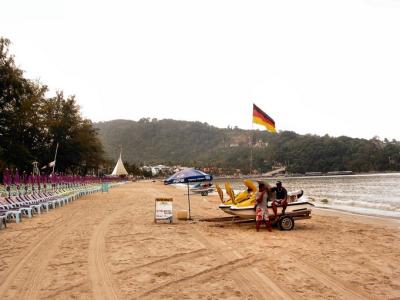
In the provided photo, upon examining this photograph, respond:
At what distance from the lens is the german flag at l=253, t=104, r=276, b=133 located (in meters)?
16.5

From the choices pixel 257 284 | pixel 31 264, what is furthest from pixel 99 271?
pixel 257 284

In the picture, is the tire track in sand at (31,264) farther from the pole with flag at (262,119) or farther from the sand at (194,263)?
the pole with flag at (262,119)

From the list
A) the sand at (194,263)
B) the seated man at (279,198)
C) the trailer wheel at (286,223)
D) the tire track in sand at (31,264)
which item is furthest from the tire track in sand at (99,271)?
the trailer wheel at (286,223)

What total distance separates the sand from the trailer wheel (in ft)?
0.76

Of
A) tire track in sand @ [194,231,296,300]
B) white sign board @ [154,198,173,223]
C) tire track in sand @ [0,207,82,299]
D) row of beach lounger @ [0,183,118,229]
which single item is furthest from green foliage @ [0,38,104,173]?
tire track in sand @ [194,231,296,300]

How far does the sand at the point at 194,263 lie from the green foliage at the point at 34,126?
26937 mm

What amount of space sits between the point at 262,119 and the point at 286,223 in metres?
4.84

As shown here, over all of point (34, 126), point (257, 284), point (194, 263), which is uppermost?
point (34, 126)

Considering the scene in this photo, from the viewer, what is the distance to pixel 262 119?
1652 centimetres

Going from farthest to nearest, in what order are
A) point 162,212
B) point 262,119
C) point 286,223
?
1. point 262,119
2. point 162,212
3. point 286,223

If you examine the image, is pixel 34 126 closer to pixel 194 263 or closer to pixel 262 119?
pixel 262 119

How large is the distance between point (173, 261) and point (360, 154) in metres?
156

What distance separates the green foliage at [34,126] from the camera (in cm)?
3616

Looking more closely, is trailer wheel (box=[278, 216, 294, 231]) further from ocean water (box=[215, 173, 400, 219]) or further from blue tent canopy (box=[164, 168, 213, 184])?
ocean water (box=[215, 173, 400, 219])
